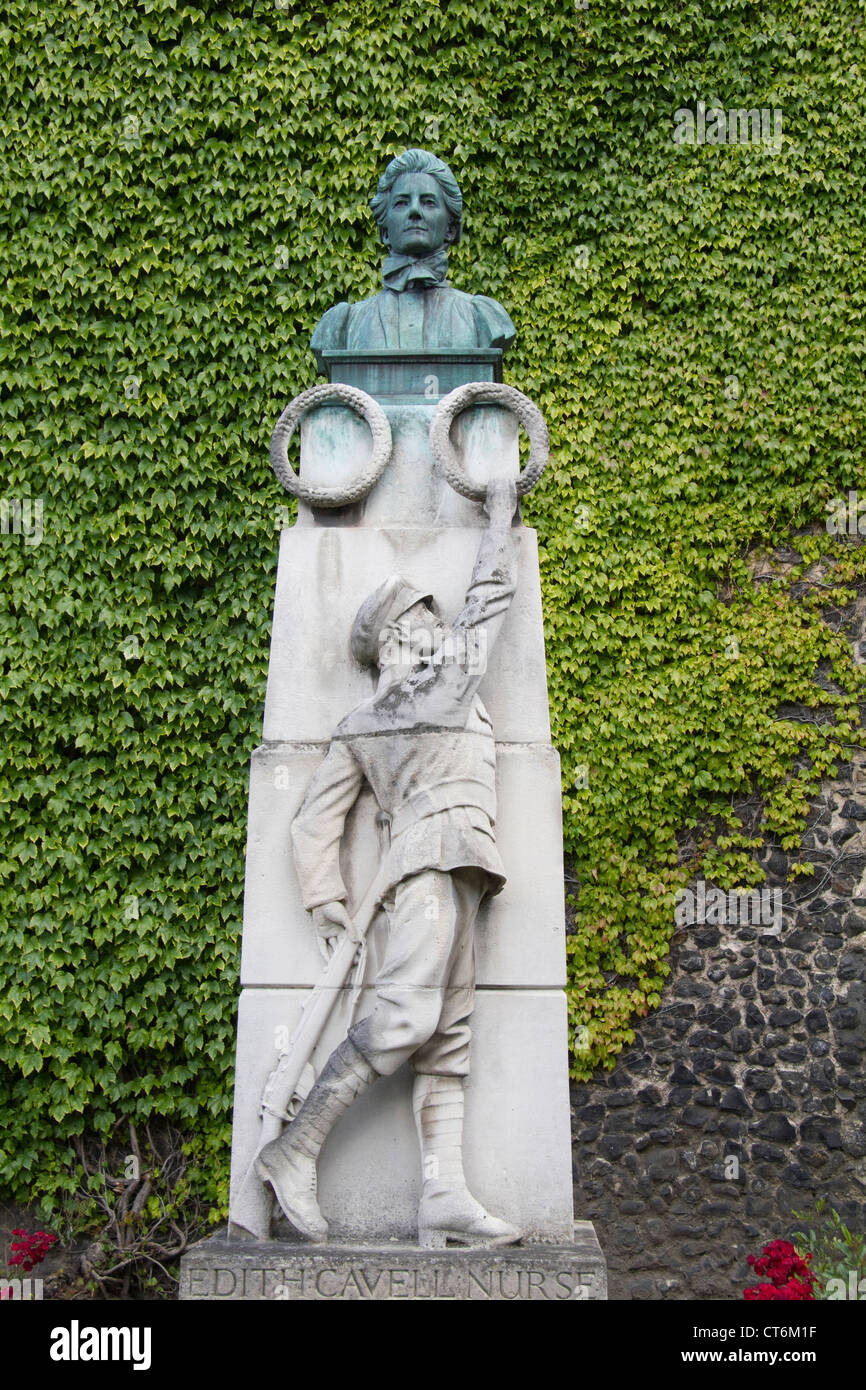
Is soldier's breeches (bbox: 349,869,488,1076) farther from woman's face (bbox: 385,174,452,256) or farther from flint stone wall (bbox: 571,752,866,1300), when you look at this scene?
flint stone wall (bbox: 571,752,866,1300)

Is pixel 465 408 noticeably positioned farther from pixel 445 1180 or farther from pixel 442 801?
pixel 445 1180

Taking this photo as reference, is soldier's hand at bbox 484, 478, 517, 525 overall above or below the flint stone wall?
above

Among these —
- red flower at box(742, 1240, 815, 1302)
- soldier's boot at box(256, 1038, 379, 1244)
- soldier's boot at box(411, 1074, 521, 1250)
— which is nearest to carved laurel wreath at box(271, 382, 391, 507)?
soldier's boot at box(256, 1038, 379, 1244)

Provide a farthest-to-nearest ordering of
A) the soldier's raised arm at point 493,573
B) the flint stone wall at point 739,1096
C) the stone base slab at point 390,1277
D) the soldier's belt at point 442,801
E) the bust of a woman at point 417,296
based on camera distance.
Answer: the flint stone wall at point 739,1096 < the bust of a woman at point 417,296 < the soldier's raised arm at point 493,573 < the soldier's belt at point 442,801 < the stone base slab at point 390,1277

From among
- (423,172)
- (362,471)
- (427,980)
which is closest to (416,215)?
(423,172)

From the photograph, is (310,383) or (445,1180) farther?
(310,383)

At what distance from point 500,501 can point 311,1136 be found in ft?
7.17

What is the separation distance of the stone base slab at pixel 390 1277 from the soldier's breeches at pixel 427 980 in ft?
1.83

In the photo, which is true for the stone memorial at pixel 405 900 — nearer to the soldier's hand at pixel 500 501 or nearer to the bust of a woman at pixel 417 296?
the soldier's hand at pixel 500 501

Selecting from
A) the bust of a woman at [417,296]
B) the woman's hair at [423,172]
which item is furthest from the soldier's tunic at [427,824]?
the woman's hair at [423,172]

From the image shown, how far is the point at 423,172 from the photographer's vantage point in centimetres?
555

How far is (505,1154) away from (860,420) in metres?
7.29

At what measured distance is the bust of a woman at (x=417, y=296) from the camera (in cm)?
543

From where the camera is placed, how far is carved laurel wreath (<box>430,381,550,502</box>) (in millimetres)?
4844
